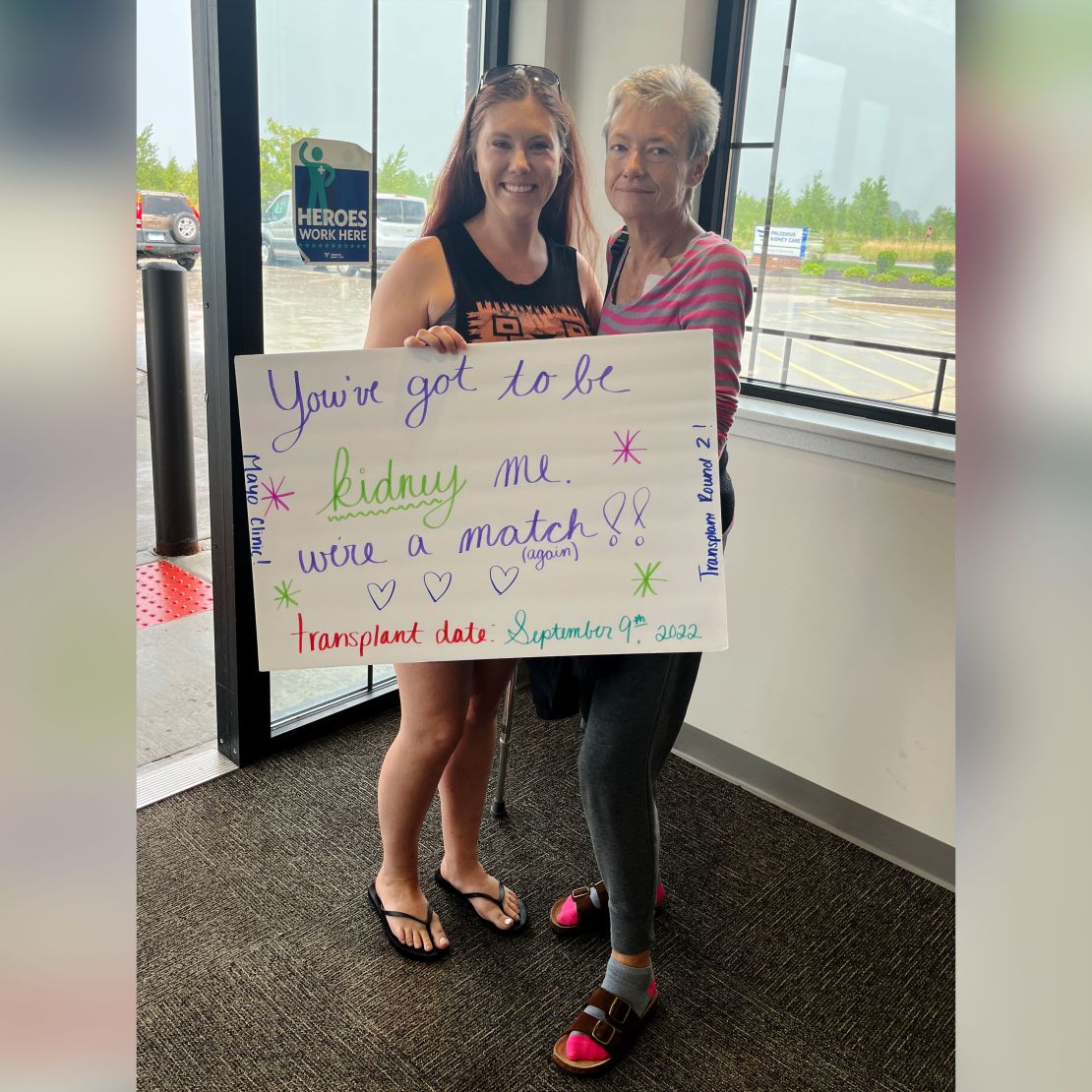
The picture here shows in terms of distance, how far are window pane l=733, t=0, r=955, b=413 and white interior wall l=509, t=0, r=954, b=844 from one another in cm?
27

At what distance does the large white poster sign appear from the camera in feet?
4.23

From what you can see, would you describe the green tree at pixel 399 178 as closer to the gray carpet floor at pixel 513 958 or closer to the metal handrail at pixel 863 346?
the metal handrail at pixel 863 346

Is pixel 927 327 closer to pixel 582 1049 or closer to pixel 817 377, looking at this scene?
pixel 817 377

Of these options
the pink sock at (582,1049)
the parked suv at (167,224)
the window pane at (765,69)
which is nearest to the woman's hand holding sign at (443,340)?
the pink sock at (582,1049)

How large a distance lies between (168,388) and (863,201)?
2.56 m

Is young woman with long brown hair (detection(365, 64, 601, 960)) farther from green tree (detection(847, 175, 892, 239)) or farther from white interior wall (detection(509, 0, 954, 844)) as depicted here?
green tree (detection(847, 175, 892, 239))

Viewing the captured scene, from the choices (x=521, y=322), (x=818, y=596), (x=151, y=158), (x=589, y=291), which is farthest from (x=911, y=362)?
(x=151, y=158)

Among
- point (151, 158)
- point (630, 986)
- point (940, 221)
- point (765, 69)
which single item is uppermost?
point (765, 69)

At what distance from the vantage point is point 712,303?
4.46 ft

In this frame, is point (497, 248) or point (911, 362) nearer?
point (497, 248)

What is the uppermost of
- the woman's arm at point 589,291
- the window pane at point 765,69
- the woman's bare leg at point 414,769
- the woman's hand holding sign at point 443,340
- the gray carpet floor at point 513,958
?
the window pane at point 765,69

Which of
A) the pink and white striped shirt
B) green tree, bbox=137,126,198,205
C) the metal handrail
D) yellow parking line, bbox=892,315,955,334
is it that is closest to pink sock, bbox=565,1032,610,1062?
the pink and white striped shirt

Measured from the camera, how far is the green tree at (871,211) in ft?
7.11

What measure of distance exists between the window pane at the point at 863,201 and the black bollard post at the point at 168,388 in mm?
2205
